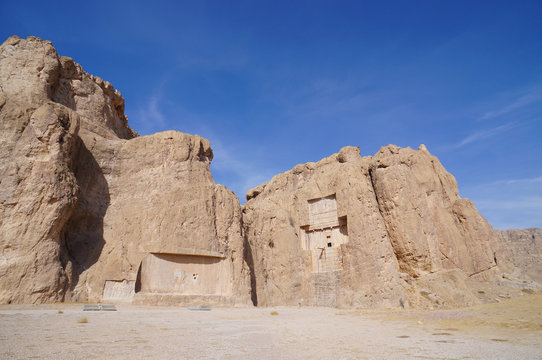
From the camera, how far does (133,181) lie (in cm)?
2656

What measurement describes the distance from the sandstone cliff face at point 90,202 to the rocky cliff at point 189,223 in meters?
0.08

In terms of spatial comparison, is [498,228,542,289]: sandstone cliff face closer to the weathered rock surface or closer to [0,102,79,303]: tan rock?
the weathered rock surface

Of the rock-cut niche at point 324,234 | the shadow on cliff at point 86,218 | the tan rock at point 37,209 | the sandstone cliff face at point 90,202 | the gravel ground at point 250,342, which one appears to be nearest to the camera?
the gravel ground at point 250,342

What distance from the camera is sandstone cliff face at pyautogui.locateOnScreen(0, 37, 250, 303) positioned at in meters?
20.0

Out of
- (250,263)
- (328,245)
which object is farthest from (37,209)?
(328,245)

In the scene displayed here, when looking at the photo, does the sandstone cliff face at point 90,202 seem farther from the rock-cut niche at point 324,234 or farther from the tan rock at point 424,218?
the tan rock at point 424,218

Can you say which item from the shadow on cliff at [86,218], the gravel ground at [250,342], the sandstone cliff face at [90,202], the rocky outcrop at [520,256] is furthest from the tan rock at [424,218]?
the shadow on cliff at [86,218]

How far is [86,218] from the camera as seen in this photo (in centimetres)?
2436

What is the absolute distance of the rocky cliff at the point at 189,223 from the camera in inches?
826

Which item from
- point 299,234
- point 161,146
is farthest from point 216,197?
point 299,234

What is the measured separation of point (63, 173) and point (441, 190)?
3006cm

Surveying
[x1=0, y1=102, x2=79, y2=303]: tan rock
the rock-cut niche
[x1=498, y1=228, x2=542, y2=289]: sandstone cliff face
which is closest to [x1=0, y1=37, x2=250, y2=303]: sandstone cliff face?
[x1=0, y1=102, x2=79, y2=303]: tan rock

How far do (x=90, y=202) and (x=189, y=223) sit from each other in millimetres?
7046

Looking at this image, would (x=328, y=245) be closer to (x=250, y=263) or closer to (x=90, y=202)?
(x=250, y=263)
